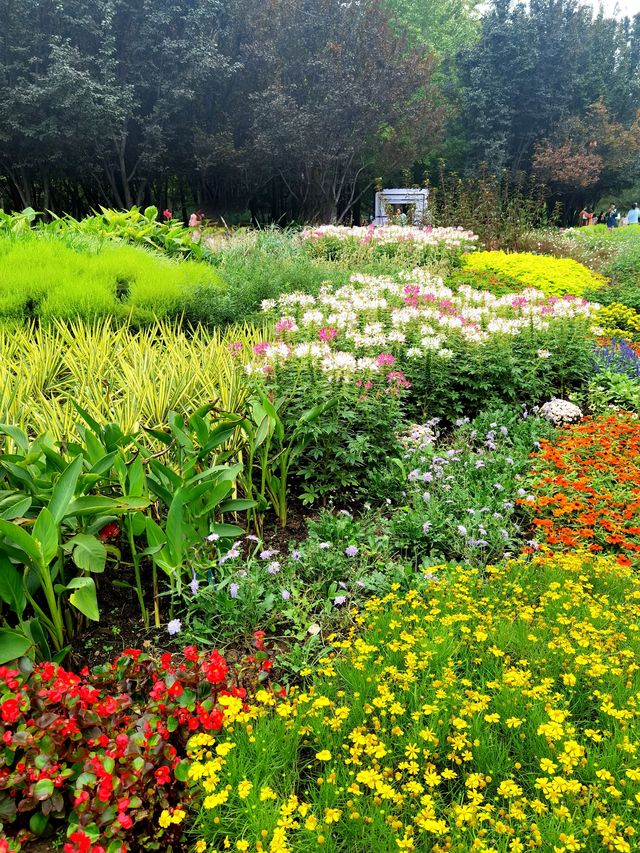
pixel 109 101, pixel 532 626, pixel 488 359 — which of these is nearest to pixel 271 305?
pixel 488 359

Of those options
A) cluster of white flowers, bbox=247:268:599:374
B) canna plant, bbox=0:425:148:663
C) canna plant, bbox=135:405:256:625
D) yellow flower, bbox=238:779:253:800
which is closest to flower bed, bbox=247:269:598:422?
cluster of white flowers, bbox=247:268:599:374

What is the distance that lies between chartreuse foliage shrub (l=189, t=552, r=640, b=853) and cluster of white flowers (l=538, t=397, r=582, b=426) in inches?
94.0

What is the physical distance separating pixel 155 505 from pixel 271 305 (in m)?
2.75

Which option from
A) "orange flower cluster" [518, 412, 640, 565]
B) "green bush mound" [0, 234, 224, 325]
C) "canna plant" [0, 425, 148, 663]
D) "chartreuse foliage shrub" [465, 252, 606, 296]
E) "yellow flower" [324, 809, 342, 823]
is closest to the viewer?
"yellow flower" [324, 809, 342, 823]

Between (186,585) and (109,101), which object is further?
(109,101)

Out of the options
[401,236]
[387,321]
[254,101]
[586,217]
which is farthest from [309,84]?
[387,321]

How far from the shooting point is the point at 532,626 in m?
2.15

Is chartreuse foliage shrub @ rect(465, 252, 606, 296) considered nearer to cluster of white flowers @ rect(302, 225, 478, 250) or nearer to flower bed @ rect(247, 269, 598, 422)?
cluster of white flowers @ rect(302, 225, 478, 250)

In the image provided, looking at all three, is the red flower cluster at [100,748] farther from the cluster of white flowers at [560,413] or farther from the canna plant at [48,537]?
the cluster of white flowers at [560,413]

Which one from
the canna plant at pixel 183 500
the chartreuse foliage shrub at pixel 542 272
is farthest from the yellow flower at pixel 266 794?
Result: the chartreuse foliage shrub at pixel 542 272

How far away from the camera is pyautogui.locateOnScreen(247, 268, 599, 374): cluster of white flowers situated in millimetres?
3838

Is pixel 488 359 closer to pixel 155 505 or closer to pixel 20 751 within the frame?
pixel 155 505

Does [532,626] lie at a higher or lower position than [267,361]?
lower

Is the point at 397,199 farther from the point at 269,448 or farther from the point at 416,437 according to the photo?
the point at 269,448
